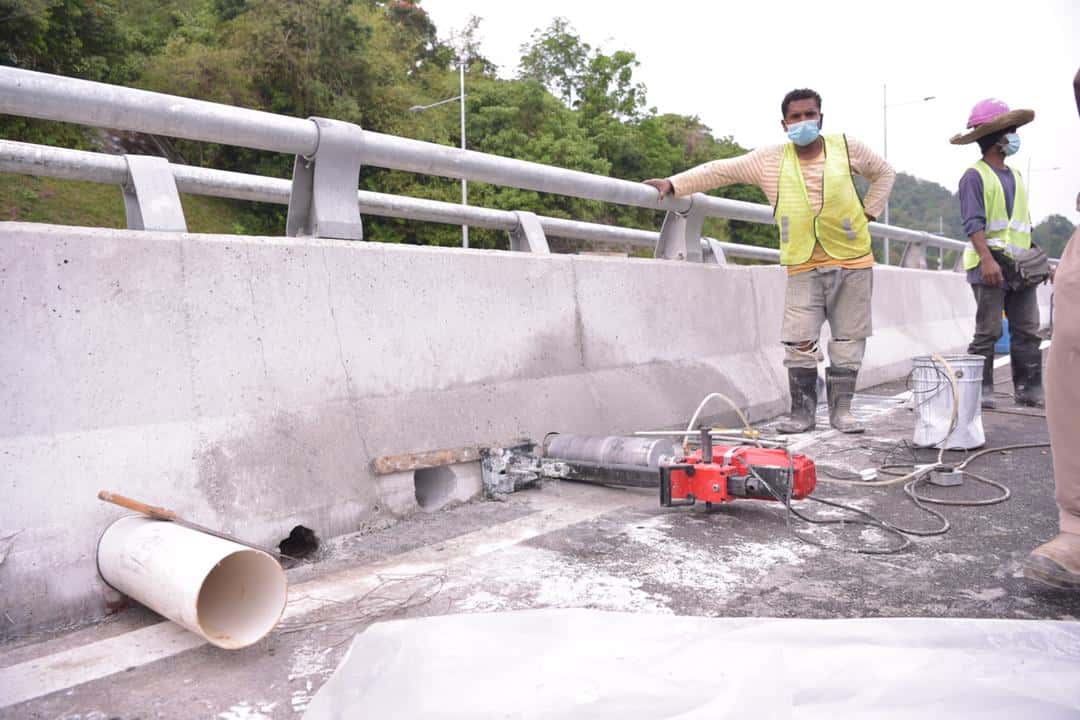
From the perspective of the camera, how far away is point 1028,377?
6.77m

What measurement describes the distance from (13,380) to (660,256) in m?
4.14

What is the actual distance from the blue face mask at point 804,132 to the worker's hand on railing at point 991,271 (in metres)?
1.95

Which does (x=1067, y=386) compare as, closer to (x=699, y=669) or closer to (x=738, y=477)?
(x=738, y=477)

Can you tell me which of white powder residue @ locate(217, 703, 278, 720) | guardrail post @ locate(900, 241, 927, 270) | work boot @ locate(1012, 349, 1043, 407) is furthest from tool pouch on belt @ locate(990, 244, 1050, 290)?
white powder residue @ locate(217, 703, 278, 720)

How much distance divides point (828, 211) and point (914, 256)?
19.0 feet

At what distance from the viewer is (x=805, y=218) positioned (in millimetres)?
5641

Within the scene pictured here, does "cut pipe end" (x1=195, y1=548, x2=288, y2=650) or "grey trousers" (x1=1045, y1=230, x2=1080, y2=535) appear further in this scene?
"grey trousers" (x1=1045, y1=230, x2=1080, y2=535)

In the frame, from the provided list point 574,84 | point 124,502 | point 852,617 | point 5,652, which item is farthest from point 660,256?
point 574,84

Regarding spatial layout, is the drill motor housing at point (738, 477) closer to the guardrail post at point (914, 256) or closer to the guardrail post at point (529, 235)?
the guardrail post at point (529, 235)

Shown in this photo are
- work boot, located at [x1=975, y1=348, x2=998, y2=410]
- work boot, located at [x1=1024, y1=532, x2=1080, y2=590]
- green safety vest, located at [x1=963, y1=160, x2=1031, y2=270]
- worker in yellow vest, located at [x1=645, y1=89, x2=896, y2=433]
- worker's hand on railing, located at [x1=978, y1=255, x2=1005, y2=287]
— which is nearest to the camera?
work boot, located at [x1=1024, y1=532, x2=1080, y2=590]

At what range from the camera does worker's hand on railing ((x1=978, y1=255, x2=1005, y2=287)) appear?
6406mm

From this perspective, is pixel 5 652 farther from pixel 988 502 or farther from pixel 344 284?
pixel 988 502

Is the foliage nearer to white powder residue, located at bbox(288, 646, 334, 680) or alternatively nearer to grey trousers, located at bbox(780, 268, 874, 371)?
grey trousers, located at bbox(780, 268, 874, 371)

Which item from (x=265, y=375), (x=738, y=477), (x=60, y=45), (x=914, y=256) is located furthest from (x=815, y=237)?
(x=60, y=45)
